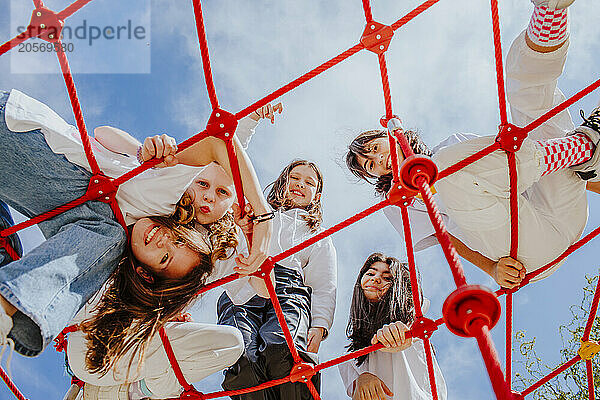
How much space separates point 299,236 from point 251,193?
0.60 m

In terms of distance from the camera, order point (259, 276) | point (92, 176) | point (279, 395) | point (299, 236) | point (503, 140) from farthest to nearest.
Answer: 1. point (299, 236)
2. point (279, 395)
3. point (259, 276)
4. point (503, 140)
5. point (92, 176)

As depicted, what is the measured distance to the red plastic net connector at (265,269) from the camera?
1.51 m

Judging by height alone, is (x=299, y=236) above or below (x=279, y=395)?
above

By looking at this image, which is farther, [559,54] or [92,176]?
[559,54]

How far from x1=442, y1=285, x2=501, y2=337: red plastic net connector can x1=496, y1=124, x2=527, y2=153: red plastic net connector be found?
0.82 m

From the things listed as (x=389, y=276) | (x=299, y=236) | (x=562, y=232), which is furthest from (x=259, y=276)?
(x=562, y=232)

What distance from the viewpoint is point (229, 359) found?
5.12 feet

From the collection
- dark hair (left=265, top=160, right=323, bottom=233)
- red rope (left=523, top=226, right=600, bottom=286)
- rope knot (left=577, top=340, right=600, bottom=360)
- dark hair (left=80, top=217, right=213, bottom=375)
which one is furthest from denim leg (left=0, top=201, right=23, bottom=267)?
rope knot (left=577, top=340, right=600, bottom=360)

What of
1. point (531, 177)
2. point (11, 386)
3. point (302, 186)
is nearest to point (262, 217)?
point (531, 177)

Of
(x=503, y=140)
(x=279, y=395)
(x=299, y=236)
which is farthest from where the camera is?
(x=299, y=236)

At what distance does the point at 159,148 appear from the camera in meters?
1.25

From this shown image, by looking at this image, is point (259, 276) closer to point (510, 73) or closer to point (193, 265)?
point (193, 265)

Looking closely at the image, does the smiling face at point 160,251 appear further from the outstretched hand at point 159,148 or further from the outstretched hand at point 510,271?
the outstretched hand at point 510,271

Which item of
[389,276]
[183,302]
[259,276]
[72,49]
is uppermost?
[72,49]
